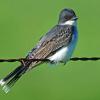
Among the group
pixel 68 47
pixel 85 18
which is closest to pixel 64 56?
pixel 68 47

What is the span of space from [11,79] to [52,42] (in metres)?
1.29

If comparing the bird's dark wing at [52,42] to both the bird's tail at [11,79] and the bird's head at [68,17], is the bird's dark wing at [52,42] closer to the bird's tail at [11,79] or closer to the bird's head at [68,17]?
the bird's head at [68,17]

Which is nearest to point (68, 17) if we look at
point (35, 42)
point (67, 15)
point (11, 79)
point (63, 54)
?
point (67, 15)

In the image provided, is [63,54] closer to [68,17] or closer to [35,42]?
[68,17]

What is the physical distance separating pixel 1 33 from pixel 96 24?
79.7 inches

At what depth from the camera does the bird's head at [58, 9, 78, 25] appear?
12.8 m

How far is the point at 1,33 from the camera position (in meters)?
19.3

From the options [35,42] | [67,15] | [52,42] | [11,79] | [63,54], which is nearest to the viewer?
[11,79]

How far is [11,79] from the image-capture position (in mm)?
11055

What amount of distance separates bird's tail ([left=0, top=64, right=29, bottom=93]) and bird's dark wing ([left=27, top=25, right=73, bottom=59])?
55 cm

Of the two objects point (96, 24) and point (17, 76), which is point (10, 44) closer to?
point (96, 24)

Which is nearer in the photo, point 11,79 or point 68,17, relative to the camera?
point 11,79

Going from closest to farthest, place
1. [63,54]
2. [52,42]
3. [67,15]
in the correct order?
[63,54] → [52,42] → [67,15]

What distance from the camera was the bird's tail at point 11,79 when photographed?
10.9 metres
